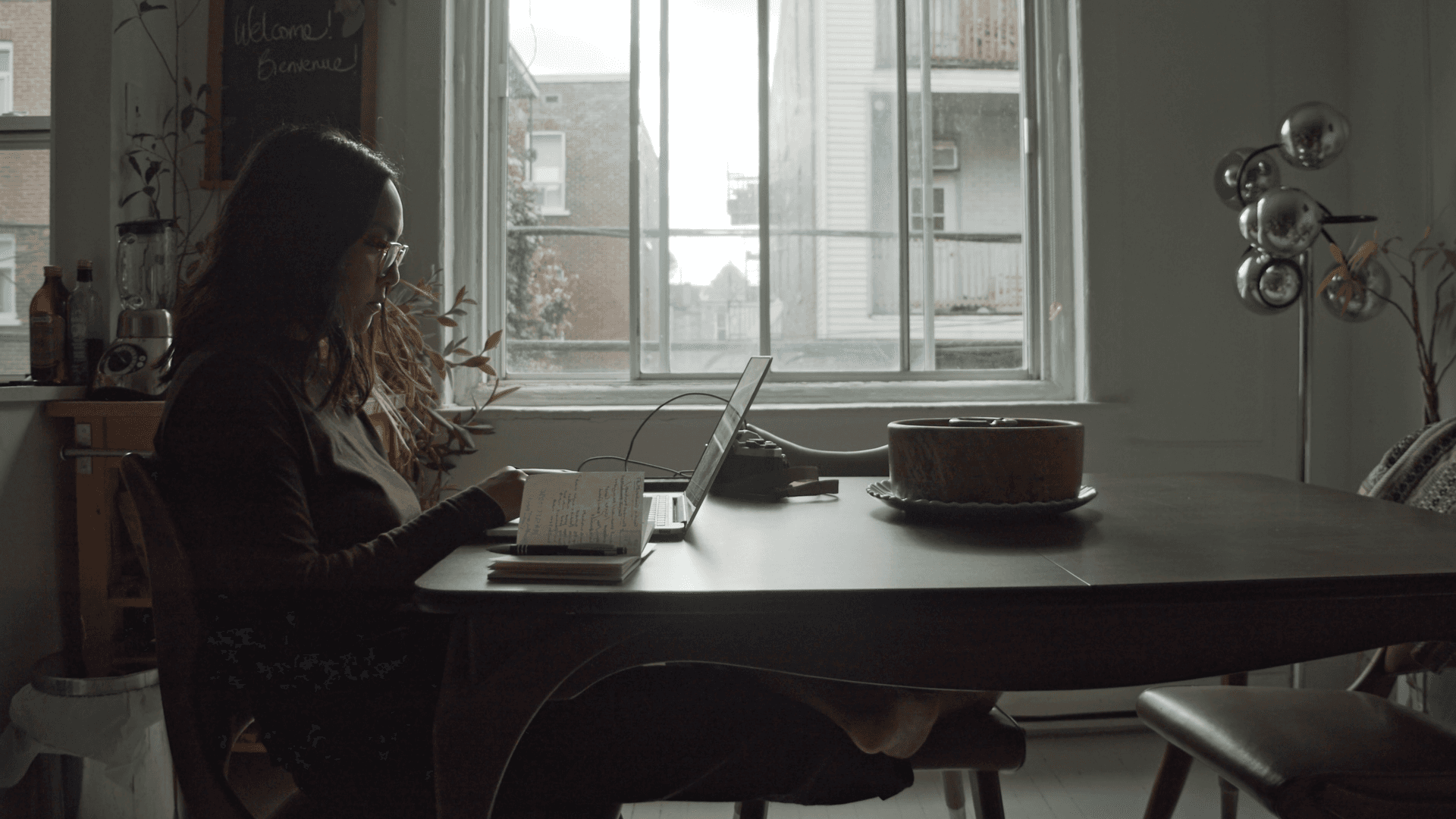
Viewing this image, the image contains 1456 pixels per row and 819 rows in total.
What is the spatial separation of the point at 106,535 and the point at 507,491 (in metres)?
1.38

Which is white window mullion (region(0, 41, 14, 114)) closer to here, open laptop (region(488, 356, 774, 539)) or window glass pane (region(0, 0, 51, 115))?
window glass pane (region(0, 0, 51, 115))

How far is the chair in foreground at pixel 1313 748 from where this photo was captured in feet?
3.36

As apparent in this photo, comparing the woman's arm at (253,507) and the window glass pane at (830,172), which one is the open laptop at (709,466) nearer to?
the woman's arm at (253,507)

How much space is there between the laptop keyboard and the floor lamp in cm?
173

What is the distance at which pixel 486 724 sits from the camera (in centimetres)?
79

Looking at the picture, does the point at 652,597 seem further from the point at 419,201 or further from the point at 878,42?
the point at 878,42

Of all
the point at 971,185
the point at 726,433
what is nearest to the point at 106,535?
the point at 726,433

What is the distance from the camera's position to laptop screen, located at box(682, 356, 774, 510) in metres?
1.13

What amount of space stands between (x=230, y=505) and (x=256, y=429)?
0.09 meters

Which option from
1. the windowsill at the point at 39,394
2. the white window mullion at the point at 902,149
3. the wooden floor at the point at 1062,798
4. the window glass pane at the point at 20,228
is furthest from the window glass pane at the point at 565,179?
the wooden floor at the point at 1062,798

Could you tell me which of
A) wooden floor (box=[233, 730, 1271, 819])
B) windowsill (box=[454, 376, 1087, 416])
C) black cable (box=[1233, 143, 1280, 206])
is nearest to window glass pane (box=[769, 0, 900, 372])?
windowsill (box=[454, 376, 1087, 416])

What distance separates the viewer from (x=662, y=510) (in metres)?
1.26

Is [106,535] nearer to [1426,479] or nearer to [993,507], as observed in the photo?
[993,507]

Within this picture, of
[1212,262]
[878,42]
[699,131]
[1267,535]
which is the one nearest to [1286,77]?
[1212,262]
